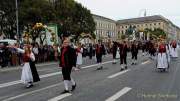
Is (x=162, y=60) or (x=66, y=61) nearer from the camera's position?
(x=66, y=61)

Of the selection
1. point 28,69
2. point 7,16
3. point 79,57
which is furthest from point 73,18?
point 28,69

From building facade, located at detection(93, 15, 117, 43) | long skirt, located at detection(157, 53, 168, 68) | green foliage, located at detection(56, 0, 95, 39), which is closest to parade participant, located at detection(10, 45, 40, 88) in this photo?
long skirt, located at detection(157, 53, 168, 68)

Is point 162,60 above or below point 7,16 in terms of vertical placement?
below

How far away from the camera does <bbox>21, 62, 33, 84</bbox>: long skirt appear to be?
48.2 feet

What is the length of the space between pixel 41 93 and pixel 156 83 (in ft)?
15.5

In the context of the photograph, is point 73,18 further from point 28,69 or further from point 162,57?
point 28,69

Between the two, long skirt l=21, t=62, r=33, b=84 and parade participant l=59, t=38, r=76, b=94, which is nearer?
parade participant l=59, t=38, r=76, b=94

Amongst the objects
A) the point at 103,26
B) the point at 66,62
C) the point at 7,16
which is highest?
the point at 103,26

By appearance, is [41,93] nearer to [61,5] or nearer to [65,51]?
[65,51]

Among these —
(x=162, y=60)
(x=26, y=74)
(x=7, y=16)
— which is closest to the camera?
(x=26, y=74)

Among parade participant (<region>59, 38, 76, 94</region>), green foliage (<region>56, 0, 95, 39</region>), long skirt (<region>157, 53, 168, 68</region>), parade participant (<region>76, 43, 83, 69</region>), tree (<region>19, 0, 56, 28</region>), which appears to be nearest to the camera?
parade participant (<region>59, 38, 76, 94</region>)

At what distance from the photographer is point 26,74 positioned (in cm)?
1467

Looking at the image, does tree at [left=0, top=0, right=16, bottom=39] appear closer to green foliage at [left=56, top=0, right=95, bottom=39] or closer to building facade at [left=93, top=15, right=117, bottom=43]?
green foliage at [left=56, top=0, right=95, bottom=39]

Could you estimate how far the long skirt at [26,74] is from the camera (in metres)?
14.7
